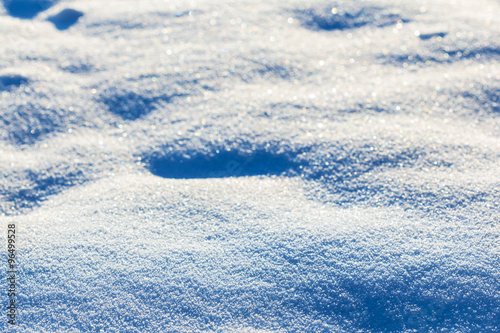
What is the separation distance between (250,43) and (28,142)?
83cm

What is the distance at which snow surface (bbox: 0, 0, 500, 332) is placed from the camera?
0.87 m

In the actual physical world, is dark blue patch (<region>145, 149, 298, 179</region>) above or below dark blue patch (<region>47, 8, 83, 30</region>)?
below

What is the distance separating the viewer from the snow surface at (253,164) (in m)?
0.87

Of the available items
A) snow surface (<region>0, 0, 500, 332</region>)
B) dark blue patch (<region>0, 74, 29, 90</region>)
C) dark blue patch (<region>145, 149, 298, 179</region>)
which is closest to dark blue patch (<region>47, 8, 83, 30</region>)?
snow surface (<region>0, 0, 500, 332</region>)

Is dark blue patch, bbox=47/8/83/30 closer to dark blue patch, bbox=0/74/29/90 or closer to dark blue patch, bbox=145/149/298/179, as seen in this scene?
dark blue patch, bbox=0/74/29/90

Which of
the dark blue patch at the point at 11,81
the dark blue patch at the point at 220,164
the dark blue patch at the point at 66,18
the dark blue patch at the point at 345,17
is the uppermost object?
the dark blue patch at the point at 345,17

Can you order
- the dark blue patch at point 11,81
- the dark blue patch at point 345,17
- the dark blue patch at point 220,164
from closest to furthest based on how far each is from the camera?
1. the dark blue patch at point 220,164
2. the dark blue patch at point 11,81
3. the dark blue patch at point 345,17

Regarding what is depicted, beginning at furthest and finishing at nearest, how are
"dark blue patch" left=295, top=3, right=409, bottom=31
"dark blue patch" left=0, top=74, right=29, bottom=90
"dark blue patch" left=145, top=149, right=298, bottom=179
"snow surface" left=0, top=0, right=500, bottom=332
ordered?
"dark blue patch" left=295, top=3, right=409, bottom=31
"dark blue patch" left=0, top=74, right=29, bottom=90
"dark blue patch" left=145, top=149, right=298, bottom=179
"snow surface" left=0, top=0, right=500, bottom=332

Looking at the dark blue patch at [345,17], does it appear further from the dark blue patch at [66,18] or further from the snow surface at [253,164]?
the dark blue patch at [66,18]

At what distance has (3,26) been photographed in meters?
1.68

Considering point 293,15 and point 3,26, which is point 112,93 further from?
point 293,15

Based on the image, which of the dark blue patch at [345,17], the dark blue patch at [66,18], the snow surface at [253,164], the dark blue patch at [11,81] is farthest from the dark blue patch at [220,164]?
the dark blue patch at [66,18]

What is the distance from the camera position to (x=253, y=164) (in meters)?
1.19

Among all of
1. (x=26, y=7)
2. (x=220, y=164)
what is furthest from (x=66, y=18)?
(x=220, y=164)
